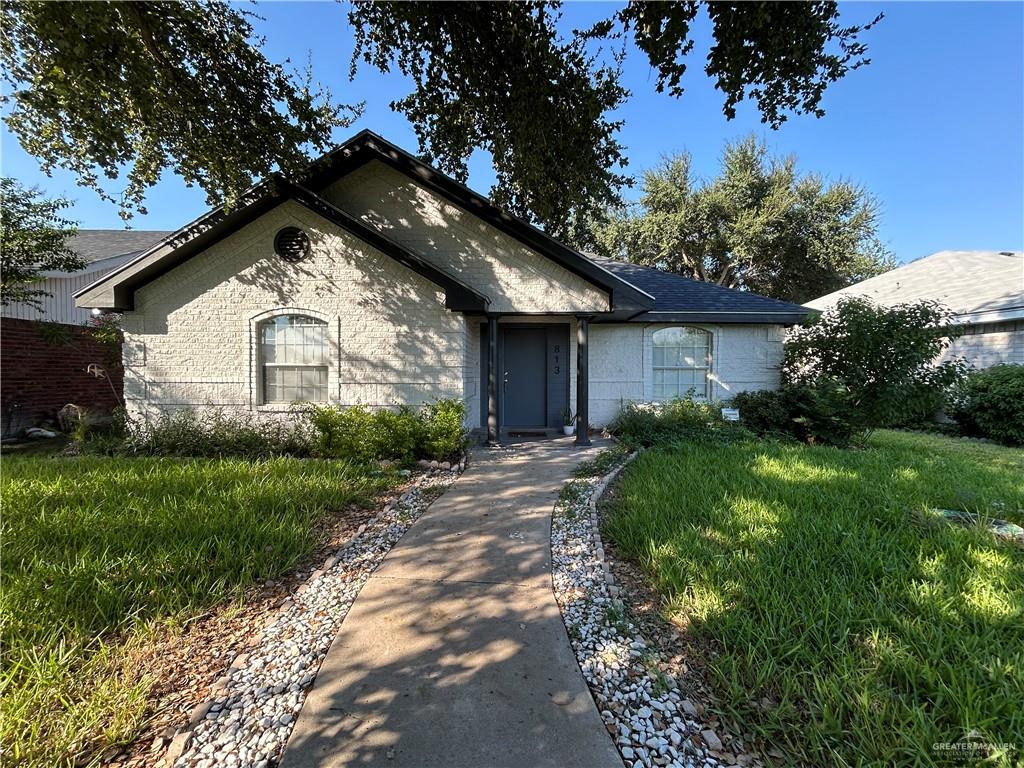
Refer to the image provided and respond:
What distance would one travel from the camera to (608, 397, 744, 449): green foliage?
26.2 ft

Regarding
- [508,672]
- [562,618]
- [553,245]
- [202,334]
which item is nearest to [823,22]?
[553,245]

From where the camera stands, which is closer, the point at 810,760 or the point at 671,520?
the point at 810,760

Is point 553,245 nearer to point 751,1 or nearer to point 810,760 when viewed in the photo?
point 751,1

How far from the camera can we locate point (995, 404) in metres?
9.55

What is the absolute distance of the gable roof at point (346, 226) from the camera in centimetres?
706

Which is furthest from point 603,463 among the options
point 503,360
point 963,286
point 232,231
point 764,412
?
point 963,286

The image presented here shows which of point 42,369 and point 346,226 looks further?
point 42,369

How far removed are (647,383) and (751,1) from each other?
23.0 ft

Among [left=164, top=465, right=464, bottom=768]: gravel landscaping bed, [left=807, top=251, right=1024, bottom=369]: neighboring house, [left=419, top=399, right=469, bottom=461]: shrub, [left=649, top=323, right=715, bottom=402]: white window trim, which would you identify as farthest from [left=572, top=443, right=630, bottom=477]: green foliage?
[left=807, top=251, right=1024, bottom=369]: neighboring house

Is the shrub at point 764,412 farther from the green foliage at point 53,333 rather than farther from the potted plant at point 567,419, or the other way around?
the green foliage at point 53,333

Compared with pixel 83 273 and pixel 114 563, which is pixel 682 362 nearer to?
pixel 114 563

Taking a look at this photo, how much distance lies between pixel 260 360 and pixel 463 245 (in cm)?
430

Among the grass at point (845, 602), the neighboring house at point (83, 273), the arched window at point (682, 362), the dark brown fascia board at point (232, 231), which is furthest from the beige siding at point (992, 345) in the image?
the neighboring house at point (83, 273)

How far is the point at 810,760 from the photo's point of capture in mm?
1839
